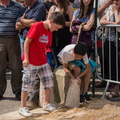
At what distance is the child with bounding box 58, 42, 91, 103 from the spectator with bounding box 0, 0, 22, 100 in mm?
932

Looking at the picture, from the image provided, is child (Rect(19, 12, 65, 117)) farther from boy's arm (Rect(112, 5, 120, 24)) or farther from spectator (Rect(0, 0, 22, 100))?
boy's arm (Rect(112, 5, 120, 24))

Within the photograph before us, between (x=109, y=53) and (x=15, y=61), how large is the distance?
176cm

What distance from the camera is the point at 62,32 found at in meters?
6.60

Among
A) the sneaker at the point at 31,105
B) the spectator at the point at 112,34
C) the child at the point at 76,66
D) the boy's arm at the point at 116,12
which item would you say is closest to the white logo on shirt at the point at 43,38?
the child at the point at 76,66

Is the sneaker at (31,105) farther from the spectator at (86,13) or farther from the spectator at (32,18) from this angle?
the spectator at (86,13)

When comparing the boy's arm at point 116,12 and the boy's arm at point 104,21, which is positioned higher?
the boy's arm at point 116,12

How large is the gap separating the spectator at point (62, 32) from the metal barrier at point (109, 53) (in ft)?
1.83

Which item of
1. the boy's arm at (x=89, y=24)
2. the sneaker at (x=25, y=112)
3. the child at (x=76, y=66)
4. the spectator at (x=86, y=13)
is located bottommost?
the sneaker at (x=25, y=112)

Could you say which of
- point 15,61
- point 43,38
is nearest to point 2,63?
point 15,61

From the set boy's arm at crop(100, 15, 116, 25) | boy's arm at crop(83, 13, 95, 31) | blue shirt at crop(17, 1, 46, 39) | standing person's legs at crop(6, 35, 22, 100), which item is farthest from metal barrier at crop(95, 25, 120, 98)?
standing person's legs at crop(6, 35, 22, 100)

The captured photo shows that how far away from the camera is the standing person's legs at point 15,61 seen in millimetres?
6445

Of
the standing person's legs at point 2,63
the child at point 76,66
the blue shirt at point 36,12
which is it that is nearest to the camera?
the child at point 76,66

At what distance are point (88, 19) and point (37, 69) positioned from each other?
4.86 ft

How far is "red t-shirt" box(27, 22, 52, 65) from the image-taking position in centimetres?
546
